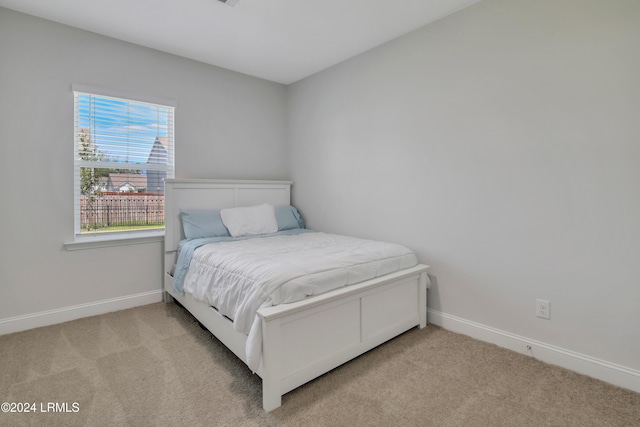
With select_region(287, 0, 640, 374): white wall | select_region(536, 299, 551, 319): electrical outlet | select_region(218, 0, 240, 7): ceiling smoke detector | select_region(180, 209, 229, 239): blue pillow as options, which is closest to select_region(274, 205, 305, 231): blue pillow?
select_region(180, 209, 229, 239): blue pillow

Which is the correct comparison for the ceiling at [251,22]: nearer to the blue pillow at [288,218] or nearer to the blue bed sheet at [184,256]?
the blue pillow at [288,218]

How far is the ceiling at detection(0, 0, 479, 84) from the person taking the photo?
7.75 ft

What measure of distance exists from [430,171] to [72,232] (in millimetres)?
3112

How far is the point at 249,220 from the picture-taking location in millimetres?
3322

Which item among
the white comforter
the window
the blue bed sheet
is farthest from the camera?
the window

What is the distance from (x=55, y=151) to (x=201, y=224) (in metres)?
1.30

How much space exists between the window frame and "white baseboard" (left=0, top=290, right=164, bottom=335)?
0.52 metres

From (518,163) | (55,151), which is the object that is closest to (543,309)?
(518,163)

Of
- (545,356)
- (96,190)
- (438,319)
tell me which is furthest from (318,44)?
(545,356)

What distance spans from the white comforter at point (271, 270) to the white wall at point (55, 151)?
916mm

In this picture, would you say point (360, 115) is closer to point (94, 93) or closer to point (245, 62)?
point (245, 62)

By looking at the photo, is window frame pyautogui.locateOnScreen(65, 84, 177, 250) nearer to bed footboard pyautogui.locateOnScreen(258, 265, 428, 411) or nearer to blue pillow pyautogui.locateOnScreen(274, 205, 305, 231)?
blue pillow pyautogui.locateOnScreen(274, 205, 305, 231)

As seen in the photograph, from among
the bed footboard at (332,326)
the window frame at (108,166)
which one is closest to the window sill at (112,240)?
the window frame at (108,166)

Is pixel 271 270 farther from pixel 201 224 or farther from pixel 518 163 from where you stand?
pixel 518 163
